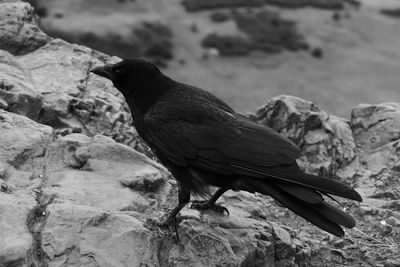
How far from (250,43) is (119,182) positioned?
27.1 meters

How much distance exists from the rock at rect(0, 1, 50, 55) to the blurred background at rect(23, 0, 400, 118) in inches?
609

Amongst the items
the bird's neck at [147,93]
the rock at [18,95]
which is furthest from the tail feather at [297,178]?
the rock at [18,95]

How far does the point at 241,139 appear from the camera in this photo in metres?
5.73

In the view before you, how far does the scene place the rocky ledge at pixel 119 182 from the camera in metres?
5.33

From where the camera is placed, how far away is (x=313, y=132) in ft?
28.5

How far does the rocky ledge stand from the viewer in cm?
533

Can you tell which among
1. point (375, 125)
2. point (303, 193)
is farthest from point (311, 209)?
point (375, 125)

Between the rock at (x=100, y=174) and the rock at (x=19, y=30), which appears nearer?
the rock at (x=100, y=174)

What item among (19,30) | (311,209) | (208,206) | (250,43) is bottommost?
(250,43)

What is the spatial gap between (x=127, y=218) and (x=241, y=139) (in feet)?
3.94

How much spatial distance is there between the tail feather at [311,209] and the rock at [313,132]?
2.92 metres

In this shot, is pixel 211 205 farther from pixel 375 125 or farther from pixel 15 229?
pixel 375 125

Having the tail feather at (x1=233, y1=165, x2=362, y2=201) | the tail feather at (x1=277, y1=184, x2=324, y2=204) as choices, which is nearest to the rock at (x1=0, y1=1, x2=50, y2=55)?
the tail feather at (x1=233, y1=165, x2=362, y2=201)

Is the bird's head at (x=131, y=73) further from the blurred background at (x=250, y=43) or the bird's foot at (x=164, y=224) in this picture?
the blurred background at (x=250, y=43)
